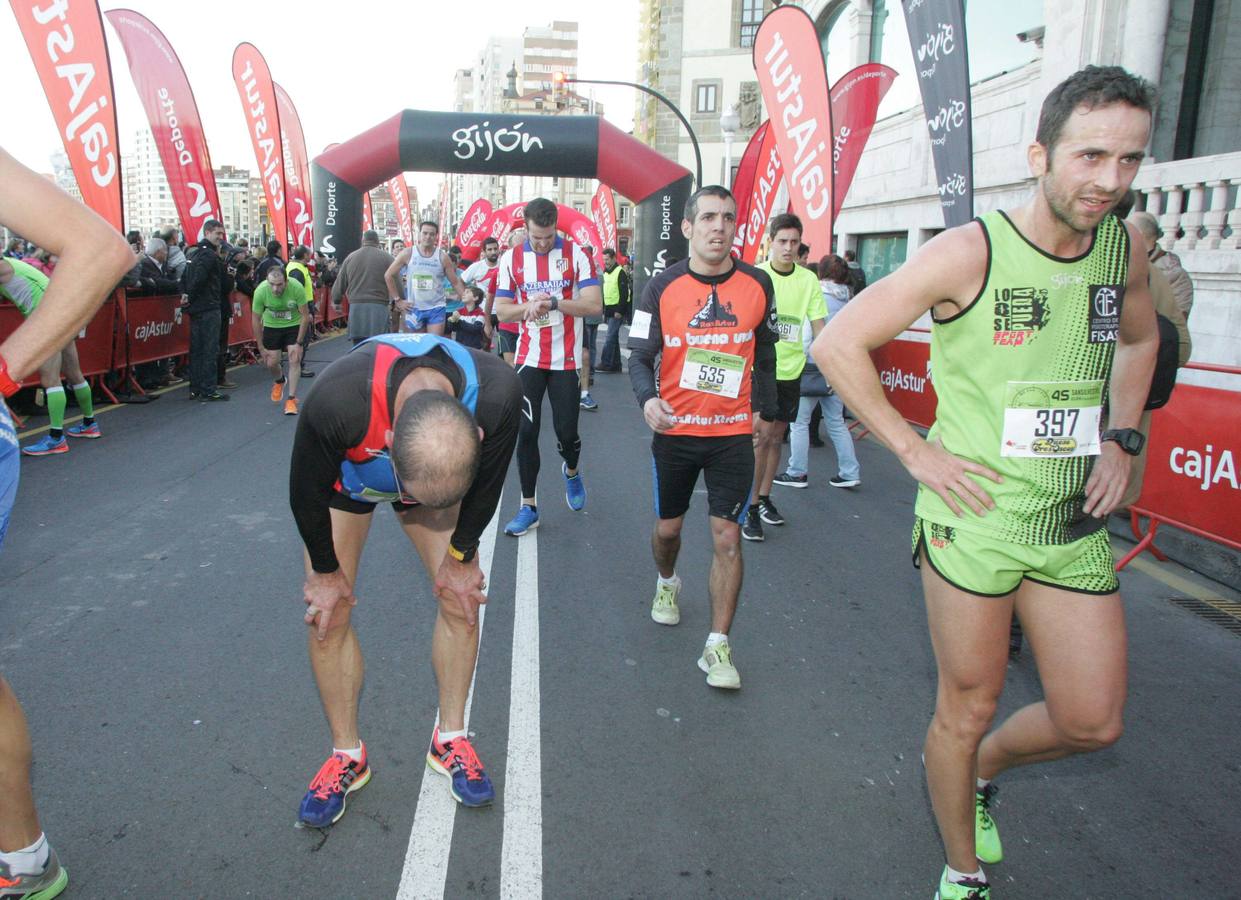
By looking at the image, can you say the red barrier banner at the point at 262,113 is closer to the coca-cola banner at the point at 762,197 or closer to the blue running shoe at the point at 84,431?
the blue running shoe at the point at 84,431

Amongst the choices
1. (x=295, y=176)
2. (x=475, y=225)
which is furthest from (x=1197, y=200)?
(x=475, y=225)

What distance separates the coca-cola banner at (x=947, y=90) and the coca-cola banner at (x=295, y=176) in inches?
539

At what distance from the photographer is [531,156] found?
1532 centimetres

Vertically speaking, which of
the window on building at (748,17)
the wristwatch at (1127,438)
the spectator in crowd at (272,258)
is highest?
the window on building at (748,17)

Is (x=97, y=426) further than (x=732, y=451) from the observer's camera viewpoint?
Yes

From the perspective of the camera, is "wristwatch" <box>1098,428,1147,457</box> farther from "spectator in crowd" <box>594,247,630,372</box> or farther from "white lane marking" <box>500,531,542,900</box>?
"spectator in crowd" <box>594,247,630,372</box>

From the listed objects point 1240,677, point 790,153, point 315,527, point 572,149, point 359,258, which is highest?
point 572,149

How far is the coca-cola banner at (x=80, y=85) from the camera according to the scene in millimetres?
8852

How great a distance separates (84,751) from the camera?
3.10 meters

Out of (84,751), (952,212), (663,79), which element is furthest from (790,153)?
(663,79)

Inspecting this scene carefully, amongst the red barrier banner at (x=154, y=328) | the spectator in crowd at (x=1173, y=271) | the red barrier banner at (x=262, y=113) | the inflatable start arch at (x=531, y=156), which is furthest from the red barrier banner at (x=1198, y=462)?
the red barrier banner at (x=262, y=113)

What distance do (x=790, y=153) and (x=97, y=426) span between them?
7.87m

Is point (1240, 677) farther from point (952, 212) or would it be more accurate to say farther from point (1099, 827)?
point (952, 212)

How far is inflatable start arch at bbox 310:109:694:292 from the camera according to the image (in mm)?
15203
